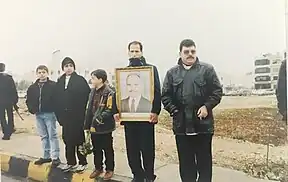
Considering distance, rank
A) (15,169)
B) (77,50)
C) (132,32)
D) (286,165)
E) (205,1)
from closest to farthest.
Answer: (286,165) → (205,1) → (132,32) → (77,50) → (15,169)

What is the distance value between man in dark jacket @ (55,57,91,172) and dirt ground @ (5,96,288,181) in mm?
569

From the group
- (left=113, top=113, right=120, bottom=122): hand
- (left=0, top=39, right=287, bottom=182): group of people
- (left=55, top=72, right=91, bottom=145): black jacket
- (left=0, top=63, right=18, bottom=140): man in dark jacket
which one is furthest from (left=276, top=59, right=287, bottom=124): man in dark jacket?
(left=0, top=63, right=18, bottom=140): man in dark jacket

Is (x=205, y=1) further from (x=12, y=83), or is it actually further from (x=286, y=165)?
(x=12, y=83)

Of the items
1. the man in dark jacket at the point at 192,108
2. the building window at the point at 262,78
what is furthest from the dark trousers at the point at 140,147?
the building window at the point at 262,78

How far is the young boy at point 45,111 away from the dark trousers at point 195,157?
0.57 metres

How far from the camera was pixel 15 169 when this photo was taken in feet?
5.88

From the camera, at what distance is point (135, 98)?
1.56 meters

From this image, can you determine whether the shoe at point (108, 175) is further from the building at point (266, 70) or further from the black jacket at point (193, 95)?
the building at point (266, 70)

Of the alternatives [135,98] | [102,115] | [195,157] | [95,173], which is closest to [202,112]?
[195,157]

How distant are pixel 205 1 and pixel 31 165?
1.04m

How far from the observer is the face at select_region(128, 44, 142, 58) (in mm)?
1558

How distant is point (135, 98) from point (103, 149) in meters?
0.26

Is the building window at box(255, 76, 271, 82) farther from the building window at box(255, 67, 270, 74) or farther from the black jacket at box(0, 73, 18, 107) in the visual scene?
the black jacket at box(0, 73, 18, 107)

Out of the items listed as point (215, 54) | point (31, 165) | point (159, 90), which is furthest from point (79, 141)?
point (215, 54)
